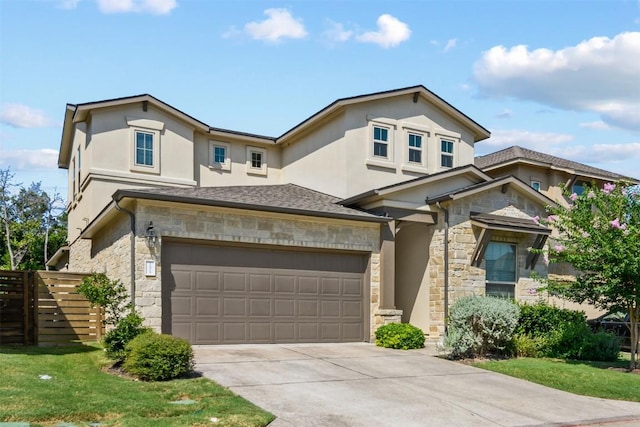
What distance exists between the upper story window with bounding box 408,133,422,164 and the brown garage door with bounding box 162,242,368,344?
16.2ft

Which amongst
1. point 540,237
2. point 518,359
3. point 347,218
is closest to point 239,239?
point 347,218

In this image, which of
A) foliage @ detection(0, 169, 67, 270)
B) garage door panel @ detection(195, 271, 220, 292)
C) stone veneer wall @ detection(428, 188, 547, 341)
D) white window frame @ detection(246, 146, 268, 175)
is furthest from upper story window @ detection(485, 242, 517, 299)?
foliage @ detection(0, 169, 67, 270)

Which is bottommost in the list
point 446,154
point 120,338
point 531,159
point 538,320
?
point 538,320

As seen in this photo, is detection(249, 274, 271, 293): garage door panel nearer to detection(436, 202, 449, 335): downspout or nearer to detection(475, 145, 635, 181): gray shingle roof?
detection(436, 202, 449, 335): downspout

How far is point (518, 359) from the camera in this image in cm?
1523

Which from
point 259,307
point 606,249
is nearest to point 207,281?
point 259,307

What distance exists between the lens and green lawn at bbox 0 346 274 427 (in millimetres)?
8148

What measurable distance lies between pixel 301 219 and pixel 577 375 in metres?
7.62

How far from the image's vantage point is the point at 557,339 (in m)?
16.3

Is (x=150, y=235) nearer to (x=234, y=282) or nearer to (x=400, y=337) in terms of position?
(x=234, y=282)

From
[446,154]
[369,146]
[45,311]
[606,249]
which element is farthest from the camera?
[446,154]

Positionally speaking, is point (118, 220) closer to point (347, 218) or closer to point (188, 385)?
point (347, 218)

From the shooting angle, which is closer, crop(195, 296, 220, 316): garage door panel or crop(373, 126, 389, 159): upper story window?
crop(195, 296, 220, 316): garage door panel

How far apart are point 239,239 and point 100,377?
558 cm
